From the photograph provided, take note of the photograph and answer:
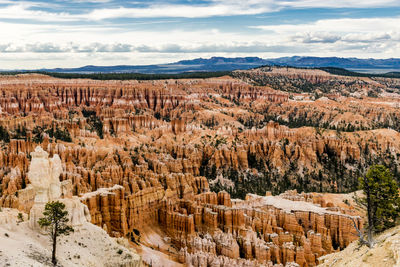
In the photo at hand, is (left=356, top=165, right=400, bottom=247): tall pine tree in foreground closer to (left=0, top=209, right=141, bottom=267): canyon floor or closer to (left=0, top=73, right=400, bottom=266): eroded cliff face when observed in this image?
(left=0, top=73, right=400, bottom=266): eroded cliff face

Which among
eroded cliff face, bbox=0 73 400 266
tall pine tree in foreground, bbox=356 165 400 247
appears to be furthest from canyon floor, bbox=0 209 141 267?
tall pine tree in foreground, bbox=356 165 400 247

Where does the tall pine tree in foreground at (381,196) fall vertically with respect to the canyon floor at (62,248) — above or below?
above

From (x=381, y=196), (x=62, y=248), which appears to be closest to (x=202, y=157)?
(x=381, y=196)

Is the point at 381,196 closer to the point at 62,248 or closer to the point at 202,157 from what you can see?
the point at 62,248

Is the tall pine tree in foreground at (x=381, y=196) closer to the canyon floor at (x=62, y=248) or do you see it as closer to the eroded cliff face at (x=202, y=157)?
the eroded cliff face at (x=202, y=157)

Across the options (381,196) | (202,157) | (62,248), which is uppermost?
(381,196)

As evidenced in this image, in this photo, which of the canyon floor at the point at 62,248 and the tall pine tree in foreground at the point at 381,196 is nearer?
the canyon floor at the point at 62,248

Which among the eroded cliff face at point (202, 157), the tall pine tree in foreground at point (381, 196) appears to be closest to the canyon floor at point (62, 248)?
the eroded cliff face at point (202, 157)

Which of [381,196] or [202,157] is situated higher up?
[381,196]

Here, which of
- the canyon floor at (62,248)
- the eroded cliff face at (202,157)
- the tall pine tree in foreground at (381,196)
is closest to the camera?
the canyon floor at (62,248)
